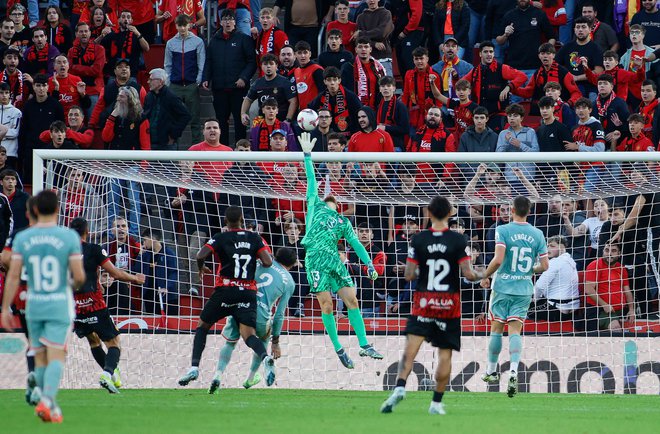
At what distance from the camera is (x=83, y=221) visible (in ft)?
39.7

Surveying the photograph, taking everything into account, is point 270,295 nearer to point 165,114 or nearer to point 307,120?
point 307,120

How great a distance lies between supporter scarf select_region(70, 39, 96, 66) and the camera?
2044 cm

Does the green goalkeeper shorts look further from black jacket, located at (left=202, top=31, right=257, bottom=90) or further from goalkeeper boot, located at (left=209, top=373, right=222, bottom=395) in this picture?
black jacket, located at (left=202, top=31, right=257, bottom=90)

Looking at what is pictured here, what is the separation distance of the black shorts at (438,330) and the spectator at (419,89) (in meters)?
A: 9.06

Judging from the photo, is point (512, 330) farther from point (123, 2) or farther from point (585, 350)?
point (123, 2)

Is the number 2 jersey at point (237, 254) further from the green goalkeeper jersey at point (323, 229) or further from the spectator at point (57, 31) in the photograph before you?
the spectator at point (57, 31)

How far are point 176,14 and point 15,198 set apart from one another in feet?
21.7

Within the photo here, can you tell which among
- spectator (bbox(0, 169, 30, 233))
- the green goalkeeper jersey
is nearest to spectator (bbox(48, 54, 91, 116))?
spectator (bbox(0, 169, 30, 233))

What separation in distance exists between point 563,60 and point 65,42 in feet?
29.4

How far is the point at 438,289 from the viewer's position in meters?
10.4

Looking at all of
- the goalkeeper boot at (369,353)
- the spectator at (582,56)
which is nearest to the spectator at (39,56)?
the spectator at (582,56)

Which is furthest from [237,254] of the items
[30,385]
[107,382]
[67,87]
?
[67,87]

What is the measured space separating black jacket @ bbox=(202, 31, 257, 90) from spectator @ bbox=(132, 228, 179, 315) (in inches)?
182

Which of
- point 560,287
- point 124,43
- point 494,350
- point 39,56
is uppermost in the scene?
point 124,43
